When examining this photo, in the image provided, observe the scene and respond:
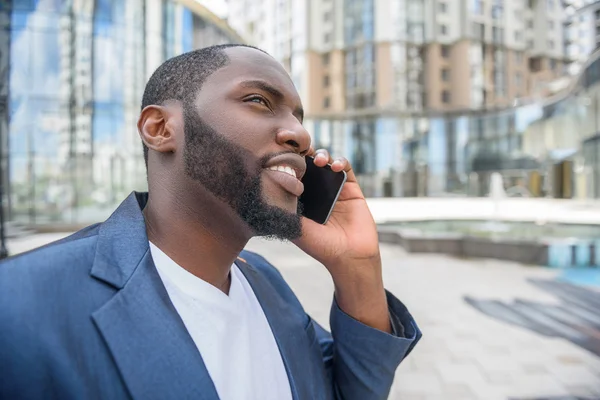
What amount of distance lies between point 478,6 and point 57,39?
44.5m

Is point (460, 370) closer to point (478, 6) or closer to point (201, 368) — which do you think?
point (201, 368)

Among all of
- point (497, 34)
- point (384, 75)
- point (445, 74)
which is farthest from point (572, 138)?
point (497, 34)

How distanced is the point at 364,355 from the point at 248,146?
2.43ft

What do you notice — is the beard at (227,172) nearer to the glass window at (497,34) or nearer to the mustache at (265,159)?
the mustache at (265,159)

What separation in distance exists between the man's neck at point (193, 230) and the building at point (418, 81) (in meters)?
38.9

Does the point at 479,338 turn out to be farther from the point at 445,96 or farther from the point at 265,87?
the point at 445,96

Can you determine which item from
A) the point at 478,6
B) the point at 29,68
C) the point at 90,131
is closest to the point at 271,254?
the point at 90,131

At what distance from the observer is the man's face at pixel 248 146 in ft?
3.72

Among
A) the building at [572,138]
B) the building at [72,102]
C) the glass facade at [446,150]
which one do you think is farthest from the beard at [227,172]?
the glass facade at [446,150]

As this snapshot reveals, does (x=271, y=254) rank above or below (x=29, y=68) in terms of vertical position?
below

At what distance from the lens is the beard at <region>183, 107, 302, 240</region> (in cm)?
113

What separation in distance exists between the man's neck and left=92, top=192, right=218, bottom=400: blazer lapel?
114 mm

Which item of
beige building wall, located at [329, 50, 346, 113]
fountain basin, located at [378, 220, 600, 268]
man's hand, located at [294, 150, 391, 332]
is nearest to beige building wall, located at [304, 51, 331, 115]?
beige building wall, located at [329, 50, 346, 113]

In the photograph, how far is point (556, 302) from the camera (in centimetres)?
654
